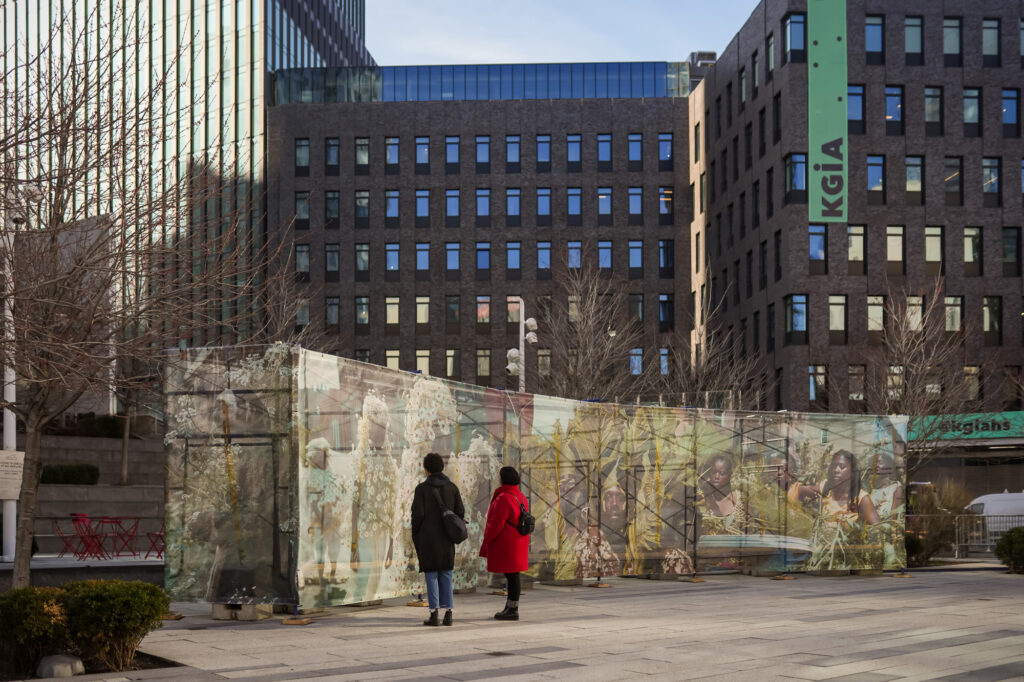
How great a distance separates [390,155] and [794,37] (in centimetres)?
2636

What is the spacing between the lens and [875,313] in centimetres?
5366

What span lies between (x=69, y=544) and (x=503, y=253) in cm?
4686

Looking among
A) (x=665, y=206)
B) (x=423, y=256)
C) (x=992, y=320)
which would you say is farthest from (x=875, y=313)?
(x=423, y=256)

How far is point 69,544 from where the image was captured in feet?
82.0

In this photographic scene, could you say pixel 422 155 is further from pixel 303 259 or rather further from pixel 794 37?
pixel 794 37

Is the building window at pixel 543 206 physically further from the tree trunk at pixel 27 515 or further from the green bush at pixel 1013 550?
the tree trunk at pixel 27 515

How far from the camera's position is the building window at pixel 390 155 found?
70750mm

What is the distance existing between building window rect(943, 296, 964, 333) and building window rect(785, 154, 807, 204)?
320 inches

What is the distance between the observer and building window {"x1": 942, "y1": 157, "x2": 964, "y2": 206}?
180 ft

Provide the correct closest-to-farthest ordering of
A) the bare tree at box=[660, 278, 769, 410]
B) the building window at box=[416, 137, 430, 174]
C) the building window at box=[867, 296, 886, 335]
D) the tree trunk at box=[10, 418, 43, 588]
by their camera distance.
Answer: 1. the tree trunk at box=[10, 418, 43, 588]
2. the bare tree at box=[660, 278, 769, 410]
3. the building window at box=[867, 296, 886, 335]
4. the building window at box=[416, 137, 430, 174]

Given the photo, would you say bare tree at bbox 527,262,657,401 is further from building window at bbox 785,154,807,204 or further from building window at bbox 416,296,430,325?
building window at bbox 416,296,430,325

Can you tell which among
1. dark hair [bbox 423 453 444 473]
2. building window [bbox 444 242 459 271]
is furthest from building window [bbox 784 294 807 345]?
dark hair [bbox 423 453 444 473]

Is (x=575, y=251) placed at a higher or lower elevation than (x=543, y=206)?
lower

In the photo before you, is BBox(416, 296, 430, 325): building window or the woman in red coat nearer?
the woman in red coat
